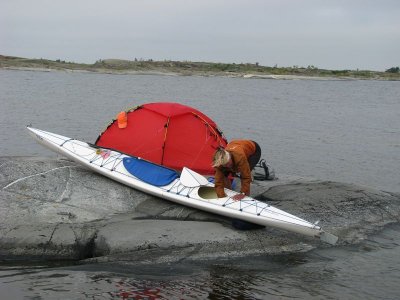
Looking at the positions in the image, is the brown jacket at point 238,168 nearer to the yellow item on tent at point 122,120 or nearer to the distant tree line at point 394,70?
the yellow item on tent at point 122,120

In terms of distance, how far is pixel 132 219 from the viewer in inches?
432

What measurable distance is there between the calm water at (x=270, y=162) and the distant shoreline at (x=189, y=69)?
38.1 meters

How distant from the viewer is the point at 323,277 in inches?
370

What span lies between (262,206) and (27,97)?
36223 millimetres

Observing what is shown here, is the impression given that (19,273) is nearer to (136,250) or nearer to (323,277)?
(136,250)

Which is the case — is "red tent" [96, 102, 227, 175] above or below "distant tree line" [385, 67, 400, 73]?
above

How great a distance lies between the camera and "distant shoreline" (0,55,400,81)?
92000 mm

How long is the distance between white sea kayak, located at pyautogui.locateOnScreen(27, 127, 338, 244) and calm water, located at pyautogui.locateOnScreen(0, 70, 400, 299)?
2.11 ft

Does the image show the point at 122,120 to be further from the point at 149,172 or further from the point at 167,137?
the point at 149,172

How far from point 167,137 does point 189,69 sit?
9057 cm

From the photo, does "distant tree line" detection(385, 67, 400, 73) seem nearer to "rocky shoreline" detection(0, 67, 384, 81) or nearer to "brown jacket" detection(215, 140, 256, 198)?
"rocky shoreline" detection(0, 67, 384, 81)

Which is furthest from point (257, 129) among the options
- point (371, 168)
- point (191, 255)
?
point (191, 255)

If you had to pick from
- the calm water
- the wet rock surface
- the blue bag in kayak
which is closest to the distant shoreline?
the calm water

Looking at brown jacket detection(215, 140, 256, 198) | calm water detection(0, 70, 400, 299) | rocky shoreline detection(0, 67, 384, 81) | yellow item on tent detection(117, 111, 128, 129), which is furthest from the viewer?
rocky shoreline detection(0, 67, 384, 81)
